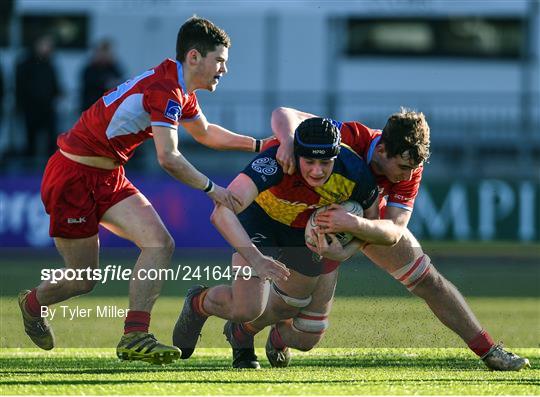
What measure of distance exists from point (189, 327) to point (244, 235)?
1.16 meters

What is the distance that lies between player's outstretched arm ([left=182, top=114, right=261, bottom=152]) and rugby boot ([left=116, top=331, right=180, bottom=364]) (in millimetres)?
1506

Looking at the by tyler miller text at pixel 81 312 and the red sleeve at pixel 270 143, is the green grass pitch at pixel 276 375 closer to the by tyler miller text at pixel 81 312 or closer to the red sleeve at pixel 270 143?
the by tyler miller text at pixel 81 312

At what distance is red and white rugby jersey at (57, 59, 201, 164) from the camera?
770 centimetres

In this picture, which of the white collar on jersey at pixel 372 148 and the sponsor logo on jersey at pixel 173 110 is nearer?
the sponsor logo on jersey at pixel 173 110

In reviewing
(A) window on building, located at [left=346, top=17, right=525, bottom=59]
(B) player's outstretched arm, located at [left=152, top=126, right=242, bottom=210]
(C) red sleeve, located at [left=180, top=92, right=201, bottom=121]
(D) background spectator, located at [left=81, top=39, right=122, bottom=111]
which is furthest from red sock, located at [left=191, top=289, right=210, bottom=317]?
(A) window on building, located at [left=346, top=17, right=525, bottom=59]

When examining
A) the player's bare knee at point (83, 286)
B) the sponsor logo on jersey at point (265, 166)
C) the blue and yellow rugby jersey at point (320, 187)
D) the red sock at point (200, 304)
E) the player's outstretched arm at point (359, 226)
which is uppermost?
the sponsor logo on jersey at point (265, 166)

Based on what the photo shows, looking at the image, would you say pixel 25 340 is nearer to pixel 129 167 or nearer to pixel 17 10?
pixel 129 167

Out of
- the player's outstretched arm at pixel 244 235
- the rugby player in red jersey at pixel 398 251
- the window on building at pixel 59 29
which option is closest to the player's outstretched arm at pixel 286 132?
the rugby player in red jersey at pixel 398 251

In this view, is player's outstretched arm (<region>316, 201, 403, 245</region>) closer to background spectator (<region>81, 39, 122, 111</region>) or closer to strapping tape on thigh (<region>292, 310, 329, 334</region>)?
strapping tape on thigh (<region>292, 310, 329, 334</region>)

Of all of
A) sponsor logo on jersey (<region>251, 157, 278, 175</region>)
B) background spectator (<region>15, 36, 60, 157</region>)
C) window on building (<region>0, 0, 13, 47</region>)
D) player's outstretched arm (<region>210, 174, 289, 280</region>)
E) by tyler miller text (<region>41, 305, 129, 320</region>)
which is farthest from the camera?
window on building (<region>0, 0, 13, 47</region>)

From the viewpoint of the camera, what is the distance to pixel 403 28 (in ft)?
70.1

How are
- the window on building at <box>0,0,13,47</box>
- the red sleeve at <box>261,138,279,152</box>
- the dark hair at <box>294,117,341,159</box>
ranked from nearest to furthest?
1. the dark hair at <box>294,117,341,159</box>
2. the red sleeve at <box>261,138,279,152</box>
3. the window on building at <box>0,0,13,47</box>

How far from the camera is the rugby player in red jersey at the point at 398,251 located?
301 inches

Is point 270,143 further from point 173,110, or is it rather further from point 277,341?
point 277,341
